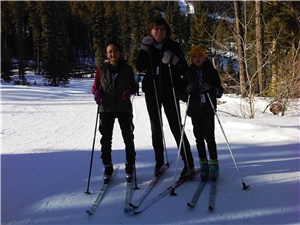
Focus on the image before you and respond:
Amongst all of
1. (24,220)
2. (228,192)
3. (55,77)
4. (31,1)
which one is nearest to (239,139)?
(228,192)

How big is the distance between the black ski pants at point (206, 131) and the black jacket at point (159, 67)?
52cm

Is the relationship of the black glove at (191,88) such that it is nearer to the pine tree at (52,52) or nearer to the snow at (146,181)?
the snow at (146,181)

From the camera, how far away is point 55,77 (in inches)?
1093

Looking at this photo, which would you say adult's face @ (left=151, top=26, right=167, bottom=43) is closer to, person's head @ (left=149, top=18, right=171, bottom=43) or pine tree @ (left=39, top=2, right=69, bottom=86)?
person's head @ (left=149, top=18, right=171, bottom=43)

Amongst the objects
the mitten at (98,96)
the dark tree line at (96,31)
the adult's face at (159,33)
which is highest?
the dark tree line at (96,31)

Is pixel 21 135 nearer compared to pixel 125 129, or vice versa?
pixel 125 129

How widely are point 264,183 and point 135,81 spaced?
2042mm

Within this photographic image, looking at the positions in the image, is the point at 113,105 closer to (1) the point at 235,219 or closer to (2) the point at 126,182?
(2) the point at 126,182

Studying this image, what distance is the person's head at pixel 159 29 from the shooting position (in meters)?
3.22

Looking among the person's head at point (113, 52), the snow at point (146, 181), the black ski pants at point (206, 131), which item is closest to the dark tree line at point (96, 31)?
the snow at point (146, 181)

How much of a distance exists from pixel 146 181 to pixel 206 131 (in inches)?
39.7

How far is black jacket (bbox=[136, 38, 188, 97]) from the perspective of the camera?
3295mm

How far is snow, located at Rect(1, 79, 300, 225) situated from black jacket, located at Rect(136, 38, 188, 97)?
1.20 m

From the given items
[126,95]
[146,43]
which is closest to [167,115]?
[126,95]
